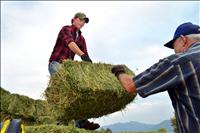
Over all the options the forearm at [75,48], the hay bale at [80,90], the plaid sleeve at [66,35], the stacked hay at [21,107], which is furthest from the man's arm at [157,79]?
the stacked hay at [21,107]

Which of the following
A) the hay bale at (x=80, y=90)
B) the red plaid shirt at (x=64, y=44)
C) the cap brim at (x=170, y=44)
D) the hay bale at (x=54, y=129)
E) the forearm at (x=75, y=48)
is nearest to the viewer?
the cap brim at (x=170, y=44)

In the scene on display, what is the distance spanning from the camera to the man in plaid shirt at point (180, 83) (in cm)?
374

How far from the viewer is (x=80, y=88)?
8.34 m

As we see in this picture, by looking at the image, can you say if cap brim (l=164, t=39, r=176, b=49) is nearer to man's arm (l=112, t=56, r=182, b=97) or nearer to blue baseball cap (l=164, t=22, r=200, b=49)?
blue baseball cap (l=164, t=22, r=200, b=49)

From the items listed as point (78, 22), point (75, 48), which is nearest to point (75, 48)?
point (75, 48)

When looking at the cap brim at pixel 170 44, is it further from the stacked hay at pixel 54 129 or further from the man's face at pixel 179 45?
the stacked hay at pixel 54 129

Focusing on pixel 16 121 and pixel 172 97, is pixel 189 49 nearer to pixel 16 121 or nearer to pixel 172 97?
pixel 172 97

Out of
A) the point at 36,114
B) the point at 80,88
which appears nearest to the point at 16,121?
the point at 80,88

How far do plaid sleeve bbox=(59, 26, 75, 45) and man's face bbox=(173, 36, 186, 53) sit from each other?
205 inches

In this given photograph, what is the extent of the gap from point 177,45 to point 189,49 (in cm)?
19

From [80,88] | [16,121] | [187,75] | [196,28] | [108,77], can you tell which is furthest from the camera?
[108,77]

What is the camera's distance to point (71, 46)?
29.7 ft

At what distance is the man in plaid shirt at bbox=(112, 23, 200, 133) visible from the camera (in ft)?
12.3

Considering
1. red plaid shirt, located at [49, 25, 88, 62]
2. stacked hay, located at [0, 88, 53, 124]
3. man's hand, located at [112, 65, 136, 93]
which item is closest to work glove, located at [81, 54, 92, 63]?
red plaid shirt, located at [49, 25, 88, 62]
